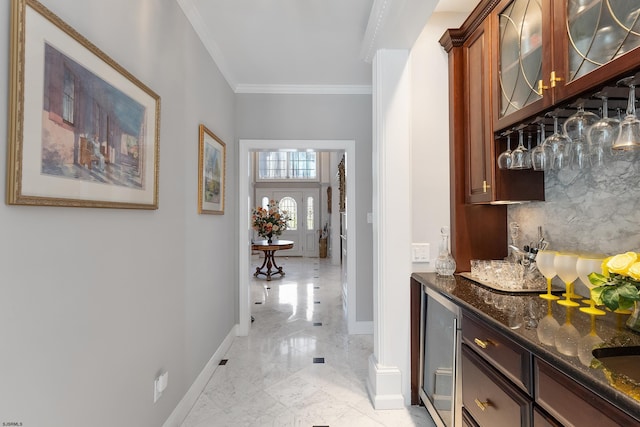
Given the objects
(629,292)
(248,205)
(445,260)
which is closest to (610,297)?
(629,292)

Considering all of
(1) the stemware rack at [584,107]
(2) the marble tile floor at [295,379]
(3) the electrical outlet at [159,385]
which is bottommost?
(2) the marble tile floor at [295,379]

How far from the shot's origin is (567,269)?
1436mm

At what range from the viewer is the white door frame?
139 inches

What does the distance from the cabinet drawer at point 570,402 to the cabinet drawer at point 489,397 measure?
4.1 inches

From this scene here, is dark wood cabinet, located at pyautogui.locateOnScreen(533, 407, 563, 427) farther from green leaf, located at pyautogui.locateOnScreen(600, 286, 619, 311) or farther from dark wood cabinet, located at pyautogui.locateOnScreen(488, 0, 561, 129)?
dark wood cabinet, located at pyautogui.locateOnScreen(488, 0, 561, 129)

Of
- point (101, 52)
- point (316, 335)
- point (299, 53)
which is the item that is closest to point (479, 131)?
point (299, 53)

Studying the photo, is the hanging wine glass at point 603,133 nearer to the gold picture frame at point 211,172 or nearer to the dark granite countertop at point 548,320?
the dark granite countertop at point 548,320

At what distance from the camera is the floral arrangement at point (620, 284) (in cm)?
102

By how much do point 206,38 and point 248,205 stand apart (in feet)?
5.37

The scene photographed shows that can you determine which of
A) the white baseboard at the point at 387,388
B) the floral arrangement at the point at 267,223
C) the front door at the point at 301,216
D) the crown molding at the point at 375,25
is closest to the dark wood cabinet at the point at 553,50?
the crown molding at the point at 375,25

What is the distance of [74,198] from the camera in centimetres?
115

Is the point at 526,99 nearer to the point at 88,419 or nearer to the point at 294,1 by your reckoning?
the point at 294,1

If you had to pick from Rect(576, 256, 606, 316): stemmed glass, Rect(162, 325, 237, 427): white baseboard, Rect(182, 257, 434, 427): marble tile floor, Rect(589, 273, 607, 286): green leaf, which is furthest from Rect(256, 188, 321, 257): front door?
Rect(589, 273, 607, 286): green leaf

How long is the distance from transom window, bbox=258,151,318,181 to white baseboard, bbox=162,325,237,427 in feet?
25.6
